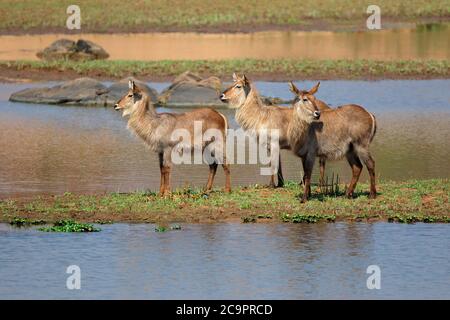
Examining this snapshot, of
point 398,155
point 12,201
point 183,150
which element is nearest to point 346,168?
point 398,155

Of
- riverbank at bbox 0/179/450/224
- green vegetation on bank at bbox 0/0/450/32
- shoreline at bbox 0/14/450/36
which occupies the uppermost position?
green vegetation on bank at bbox 0/0/450/32

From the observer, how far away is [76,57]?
31109 millimetres

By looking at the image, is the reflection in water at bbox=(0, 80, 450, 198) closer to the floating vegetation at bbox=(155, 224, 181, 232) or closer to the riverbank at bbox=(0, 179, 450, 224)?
the riverbank at bbox=(0, 179, 450, 224)

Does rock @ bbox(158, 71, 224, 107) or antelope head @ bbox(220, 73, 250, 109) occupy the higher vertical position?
antelope head @ bbox(220, 73, 250, 109)

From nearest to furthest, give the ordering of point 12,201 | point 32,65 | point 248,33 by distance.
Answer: point 12,201 < point 32,65 < point 248,33

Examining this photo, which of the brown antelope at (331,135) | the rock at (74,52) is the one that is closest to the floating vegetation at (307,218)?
the brown antelope at (331,135)

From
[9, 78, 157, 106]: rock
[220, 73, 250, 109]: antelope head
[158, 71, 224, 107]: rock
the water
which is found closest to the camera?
the water

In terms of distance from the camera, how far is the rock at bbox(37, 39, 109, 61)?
31.2m

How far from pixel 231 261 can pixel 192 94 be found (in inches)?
515

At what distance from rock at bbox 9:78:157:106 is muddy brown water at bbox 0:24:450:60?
684 cm

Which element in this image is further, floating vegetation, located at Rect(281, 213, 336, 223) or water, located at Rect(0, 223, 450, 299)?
floating vegetation, located at Rect(281, 213, 336, 223)

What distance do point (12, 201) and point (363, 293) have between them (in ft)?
17.3

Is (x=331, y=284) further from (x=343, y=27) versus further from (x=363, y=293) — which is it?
(x=343, y=27)

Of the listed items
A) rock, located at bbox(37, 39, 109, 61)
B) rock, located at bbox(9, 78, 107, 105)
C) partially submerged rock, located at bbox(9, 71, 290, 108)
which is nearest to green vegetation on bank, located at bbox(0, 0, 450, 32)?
rock, located at bbox(37, 39, 109, 61)
